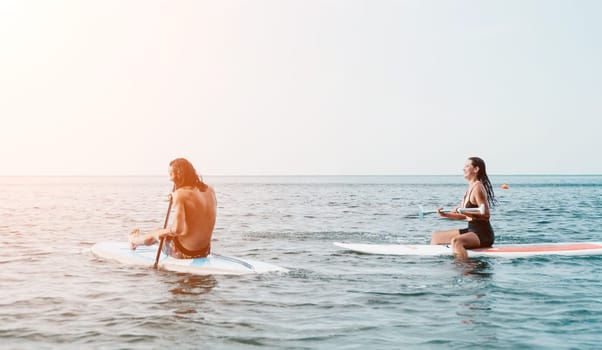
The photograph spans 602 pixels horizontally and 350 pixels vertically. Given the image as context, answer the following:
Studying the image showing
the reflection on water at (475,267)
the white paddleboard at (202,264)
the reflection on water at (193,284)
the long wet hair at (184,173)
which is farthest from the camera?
the reflection on water at (475,267)

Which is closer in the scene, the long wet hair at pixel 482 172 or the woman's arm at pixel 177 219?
the woman's arm at pixel 177 219

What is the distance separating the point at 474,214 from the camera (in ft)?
42.0

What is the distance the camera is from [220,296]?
9.30 m

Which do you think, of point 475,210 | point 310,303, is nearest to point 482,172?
point 475,210

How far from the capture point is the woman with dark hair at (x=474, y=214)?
491 inches

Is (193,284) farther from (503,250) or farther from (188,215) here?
(503,250)

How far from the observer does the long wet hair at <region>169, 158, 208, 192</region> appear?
1012 centimetres

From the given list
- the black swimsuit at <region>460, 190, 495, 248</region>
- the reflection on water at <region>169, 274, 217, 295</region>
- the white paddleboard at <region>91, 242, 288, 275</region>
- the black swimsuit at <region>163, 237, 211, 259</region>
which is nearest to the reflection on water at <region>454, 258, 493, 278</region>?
the black swimsuit at <region>460, 190, 495, 248</region>

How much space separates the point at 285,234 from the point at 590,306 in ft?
39.3

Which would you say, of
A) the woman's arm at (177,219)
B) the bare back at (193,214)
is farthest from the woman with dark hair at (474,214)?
the woman's arm at (177,219)

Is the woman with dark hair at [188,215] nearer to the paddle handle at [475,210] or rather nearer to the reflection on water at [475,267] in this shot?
the reflection on water at [475,267]

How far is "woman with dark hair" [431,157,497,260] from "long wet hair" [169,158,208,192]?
4.72 meters

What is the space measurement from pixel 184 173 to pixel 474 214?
585 cm

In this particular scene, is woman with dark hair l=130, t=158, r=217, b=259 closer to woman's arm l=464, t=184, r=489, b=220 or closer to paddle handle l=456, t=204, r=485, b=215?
paddle handle l=456, t=204, r=485, b=215
